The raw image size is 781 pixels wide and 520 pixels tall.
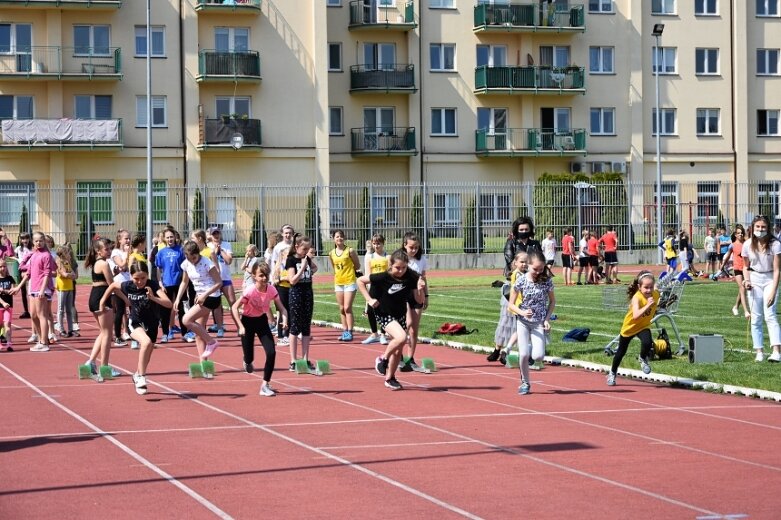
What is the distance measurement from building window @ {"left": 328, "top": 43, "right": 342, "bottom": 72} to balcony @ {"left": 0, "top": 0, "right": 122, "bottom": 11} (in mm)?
10782

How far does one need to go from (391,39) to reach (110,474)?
171 feet

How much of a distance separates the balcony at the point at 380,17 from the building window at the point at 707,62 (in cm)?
1526

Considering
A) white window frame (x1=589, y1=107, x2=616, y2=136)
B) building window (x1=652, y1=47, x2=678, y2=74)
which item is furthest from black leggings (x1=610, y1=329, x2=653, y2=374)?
building window (x1=652, y1=47, x2=678, y2=74)

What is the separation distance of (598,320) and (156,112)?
34.5 meters

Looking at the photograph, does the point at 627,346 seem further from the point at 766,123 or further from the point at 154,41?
the point at 766,123

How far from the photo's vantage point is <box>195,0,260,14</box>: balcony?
181 feet

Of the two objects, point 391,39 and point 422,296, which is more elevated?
point 391,39

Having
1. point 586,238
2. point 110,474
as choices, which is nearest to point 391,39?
point 586,238

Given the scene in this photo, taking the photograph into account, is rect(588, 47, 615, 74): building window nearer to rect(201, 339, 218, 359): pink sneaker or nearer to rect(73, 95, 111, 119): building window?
rect(73, 95, 111, 119): building window

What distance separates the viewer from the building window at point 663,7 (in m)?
64.6

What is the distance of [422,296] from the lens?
56.9ft

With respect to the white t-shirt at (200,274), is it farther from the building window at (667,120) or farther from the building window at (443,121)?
the building window at (667,120)

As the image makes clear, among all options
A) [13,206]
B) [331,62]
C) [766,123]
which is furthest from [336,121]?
[766,123]

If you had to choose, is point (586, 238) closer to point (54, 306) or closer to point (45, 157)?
point (54, 306)
